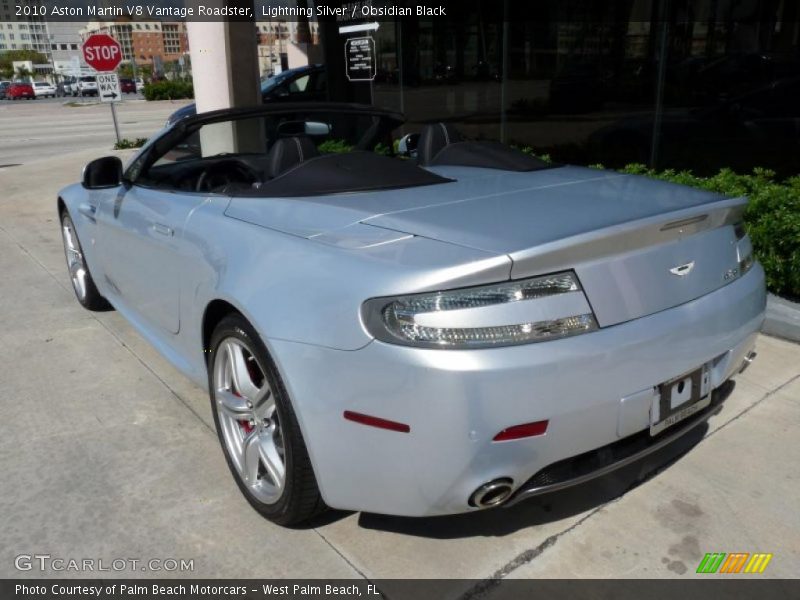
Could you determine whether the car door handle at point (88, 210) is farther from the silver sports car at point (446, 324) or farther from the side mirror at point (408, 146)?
the side mirror at point (408, 146)

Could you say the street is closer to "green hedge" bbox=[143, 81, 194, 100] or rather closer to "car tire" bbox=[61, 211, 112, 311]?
"green hedge" bbox=[143, 81, 194, 100]

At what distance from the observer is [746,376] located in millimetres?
3674

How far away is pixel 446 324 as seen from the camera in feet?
6.24

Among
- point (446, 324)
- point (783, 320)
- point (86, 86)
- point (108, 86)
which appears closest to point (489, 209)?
point (446, 324)

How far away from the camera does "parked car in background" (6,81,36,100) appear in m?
58.2

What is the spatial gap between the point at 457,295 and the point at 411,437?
411 millimetres

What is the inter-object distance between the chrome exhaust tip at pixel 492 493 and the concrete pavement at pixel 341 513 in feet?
1.23

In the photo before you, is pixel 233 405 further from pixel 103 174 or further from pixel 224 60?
pixel 224 60

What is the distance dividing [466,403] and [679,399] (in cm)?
83

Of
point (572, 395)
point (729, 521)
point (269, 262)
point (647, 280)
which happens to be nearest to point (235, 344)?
point (269, 262)

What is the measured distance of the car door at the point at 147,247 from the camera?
3.00 m

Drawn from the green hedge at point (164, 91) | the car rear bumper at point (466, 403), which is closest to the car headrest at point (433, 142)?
the car rear bumper at point (466, 403)
